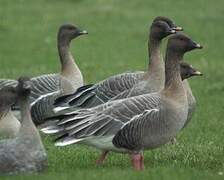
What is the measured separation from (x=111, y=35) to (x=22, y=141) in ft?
67.9

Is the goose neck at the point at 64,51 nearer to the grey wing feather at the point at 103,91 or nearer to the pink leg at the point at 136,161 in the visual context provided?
the grey wing feather at the point at 103,91

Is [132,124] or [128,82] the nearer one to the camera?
[132,124]

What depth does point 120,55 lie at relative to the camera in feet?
89.0

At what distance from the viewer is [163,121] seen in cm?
1073

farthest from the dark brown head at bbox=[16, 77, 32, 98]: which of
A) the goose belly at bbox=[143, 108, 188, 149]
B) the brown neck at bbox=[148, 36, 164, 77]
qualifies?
the brown neck at bbox=[148, 36, 164, 77]

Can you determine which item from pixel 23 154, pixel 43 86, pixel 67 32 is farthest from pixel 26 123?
pixel 67 32

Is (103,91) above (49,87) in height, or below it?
above

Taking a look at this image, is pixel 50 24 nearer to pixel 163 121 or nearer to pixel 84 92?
pixel 84 92

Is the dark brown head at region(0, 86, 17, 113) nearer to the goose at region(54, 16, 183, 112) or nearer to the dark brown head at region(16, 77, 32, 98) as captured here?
the dark brown head at region(16, 77, 32, 98)

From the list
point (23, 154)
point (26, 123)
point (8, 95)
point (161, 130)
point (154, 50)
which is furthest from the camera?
point (154, 50)

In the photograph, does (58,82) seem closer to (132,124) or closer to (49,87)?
(49,87)

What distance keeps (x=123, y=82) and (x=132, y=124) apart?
8.67 ft

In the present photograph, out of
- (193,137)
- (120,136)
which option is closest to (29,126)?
(120,136)

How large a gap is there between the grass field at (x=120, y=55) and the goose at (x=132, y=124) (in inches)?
13.7
